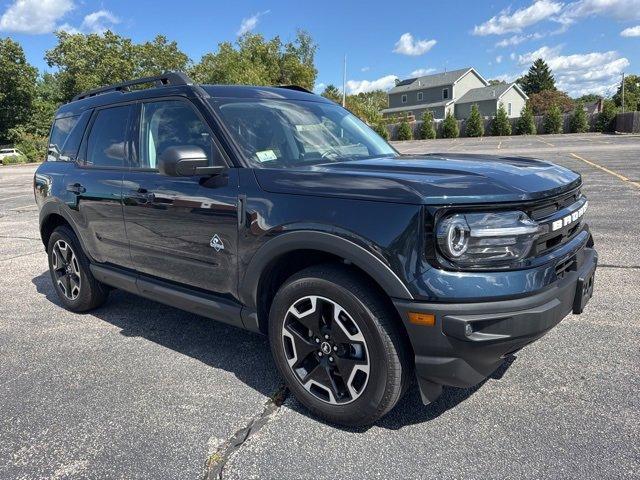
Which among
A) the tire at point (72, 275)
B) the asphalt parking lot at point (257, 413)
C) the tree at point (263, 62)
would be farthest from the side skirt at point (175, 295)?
the tree at point (263, 62)

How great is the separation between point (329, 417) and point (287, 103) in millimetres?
2231

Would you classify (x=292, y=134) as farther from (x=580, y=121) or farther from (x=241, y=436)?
(x=580, y=121)

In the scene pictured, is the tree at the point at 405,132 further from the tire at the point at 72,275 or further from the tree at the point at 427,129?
the tire at the point at 72,275

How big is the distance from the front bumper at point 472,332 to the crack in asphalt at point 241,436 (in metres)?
0.95

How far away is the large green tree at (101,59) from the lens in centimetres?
4872

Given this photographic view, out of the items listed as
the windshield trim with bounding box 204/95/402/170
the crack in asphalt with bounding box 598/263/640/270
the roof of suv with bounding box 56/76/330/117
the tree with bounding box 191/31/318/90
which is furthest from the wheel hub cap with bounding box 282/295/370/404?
the tree with bounding box 191/31/318/90

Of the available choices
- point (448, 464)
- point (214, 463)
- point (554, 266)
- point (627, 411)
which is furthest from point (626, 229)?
point (214, 463)

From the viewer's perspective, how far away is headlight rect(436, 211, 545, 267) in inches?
91.1

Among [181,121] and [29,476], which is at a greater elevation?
[181,121]

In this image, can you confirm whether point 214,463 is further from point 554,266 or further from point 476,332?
point 554,266

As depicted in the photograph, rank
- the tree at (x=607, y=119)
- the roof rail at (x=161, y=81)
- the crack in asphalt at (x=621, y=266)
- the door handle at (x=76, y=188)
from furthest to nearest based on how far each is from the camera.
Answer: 1. the tree at (x=607, y=119)
2. the crack in asphalt at (x=621, y=266)
3. the door handle at (x=76, y=188)
4. the roof rail at (x=161, y=81)

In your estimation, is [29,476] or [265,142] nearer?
[29,476]

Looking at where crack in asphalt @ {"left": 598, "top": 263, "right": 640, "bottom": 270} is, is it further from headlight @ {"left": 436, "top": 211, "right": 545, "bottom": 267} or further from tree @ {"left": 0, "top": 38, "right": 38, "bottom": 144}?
tree @ {"left": 0, "top": 38, "right": 38, "bottom": 144}

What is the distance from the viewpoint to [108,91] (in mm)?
4609
